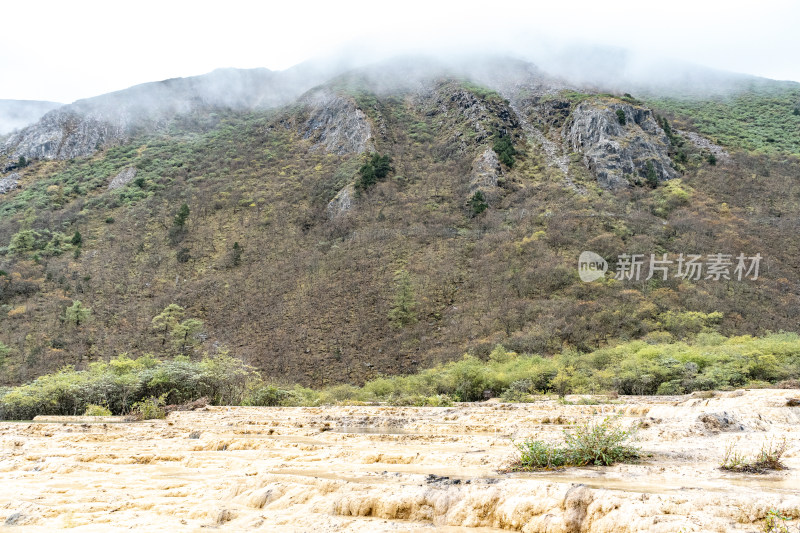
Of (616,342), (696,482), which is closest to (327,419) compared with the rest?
(696,482)

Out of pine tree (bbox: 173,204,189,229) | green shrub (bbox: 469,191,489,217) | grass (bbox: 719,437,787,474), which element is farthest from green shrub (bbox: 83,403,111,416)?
green shrub (bbox: 469,191,489,217)

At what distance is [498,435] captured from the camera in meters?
12.5

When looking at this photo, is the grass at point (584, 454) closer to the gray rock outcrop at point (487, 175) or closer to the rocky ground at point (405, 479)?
the rocky ground at point (405, 479)

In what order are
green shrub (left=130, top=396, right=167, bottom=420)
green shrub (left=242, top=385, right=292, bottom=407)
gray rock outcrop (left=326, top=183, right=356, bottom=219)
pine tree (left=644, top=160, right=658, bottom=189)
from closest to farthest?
green shrub (left=130, top=396, right=167, bottom=420), green shrub (left=242, top=385, right=292, bottom=407), gray rock outcrop (left=326, top=183, right=356, bottom=219), pine tree (left=644, top=160, right=658, bottom=189)

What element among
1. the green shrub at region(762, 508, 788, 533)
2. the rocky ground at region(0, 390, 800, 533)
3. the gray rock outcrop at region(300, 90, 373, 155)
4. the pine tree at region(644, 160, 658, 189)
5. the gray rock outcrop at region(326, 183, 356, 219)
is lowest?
the rocky ground at region(0, 390, 800, 533)

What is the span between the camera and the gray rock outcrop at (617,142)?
64.1m

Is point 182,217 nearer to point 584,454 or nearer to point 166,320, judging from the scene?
point 166,320

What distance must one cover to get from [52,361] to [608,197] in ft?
193

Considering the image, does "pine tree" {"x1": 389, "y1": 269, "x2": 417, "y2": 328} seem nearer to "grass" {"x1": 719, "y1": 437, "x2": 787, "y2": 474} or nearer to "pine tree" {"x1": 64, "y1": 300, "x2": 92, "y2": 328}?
"pine tree" {"x1": 64, "y1": 300, "x2": 92, "y2": 328}

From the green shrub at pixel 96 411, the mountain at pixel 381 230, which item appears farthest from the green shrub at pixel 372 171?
the green shrub at pixel 96 411

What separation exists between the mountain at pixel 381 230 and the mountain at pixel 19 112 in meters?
16.8

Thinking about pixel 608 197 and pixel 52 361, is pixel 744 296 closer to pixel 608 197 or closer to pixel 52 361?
pixel 608 197

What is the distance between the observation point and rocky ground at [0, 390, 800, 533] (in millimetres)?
4961

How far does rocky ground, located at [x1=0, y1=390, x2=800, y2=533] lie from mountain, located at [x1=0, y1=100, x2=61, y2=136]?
116 metres
